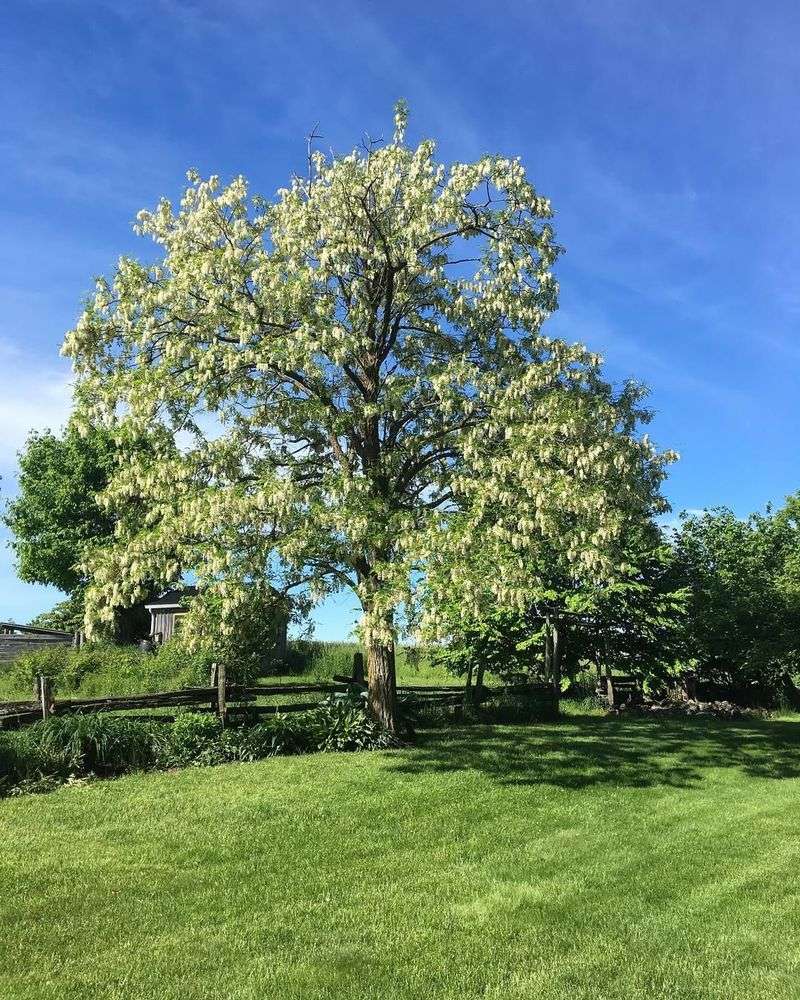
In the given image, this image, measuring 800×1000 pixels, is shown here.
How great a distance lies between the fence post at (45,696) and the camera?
15.2m

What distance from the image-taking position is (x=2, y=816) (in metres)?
11.1

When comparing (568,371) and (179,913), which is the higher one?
(568,371)

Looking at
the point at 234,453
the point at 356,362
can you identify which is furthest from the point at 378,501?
the point at 356,362

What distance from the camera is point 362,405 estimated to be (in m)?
15.9

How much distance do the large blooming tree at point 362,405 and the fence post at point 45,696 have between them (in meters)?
1.86

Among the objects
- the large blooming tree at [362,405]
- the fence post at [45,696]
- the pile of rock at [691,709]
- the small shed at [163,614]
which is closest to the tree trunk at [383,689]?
the large blooming tree at [362,405]

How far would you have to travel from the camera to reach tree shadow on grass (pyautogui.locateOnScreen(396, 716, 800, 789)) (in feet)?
49.0

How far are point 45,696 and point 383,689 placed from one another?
6.86 m

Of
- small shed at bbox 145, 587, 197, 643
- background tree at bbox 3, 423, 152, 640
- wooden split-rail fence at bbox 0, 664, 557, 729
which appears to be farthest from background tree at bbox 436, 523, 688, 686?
background tree at bbox 3, 423, 152, 640

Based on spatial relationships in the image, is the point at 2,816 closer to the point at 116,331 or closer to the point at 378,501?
the point at 378,501

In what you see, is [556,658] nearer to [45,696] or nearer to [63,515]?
[45,696]

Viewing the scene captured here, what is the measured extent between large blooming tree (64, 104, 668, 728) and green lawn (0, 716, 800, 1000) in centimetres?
320

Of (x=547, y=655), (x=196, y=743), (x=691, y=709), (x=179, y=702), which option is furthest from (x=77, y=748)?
(x=691, y=709)

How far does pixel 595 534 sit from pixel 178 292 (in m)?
8.94
